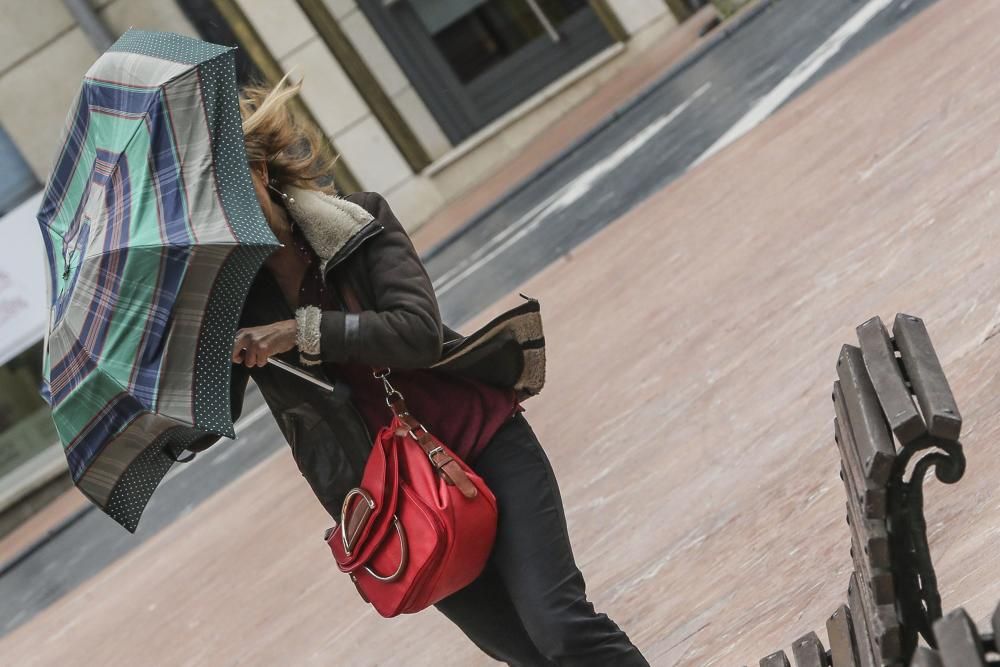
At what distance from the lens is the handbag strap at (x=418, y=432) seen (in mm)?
3232

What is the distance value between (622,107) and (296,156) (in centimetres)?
1461

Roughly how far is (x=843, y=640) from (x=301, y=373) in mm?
1302

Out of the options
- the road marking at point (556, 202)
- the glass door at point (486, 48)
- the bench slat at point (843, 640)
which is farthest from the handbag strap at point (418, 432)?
the glass door at point (486, 48)

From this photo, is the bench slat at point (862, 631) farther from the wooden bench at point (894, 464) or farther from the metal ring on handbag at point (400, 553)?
the metal ring on handbag at point (400, 553)

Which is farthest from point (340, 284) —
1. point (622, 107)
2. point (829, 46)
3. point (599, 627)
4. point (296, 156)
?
point (622, 107)

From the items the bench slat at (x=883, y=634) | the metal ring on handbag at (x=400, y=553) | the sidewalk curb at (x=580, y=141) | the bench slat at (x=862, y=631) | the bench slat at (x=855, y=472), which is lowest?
the sidewalk curb at (x=580, y=141)

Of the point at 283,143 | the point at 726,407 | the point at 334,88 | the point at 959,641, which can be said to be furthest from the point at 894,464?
the point at 334,88

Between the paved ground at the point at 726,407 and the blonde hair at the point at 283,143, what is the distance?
1872 millimetres

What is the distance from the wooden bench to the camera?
270 centimetres

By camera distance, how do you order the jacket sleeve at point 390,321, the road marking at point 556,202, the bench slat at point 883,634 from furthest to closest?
the road marking at point 556,202, the jacket sleeve at point 390,321, the bench slat at point 883,634

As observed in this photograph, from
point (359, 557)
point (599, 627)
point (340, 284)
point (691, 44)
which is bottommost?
point (691, 44)

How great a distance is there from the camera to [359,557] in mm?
3344

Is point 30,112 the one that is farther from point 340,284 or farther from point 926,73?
point 340,284

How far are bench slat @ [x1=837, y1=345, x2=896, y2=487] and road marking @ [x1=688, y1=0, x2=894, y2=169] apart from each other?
359 inches
